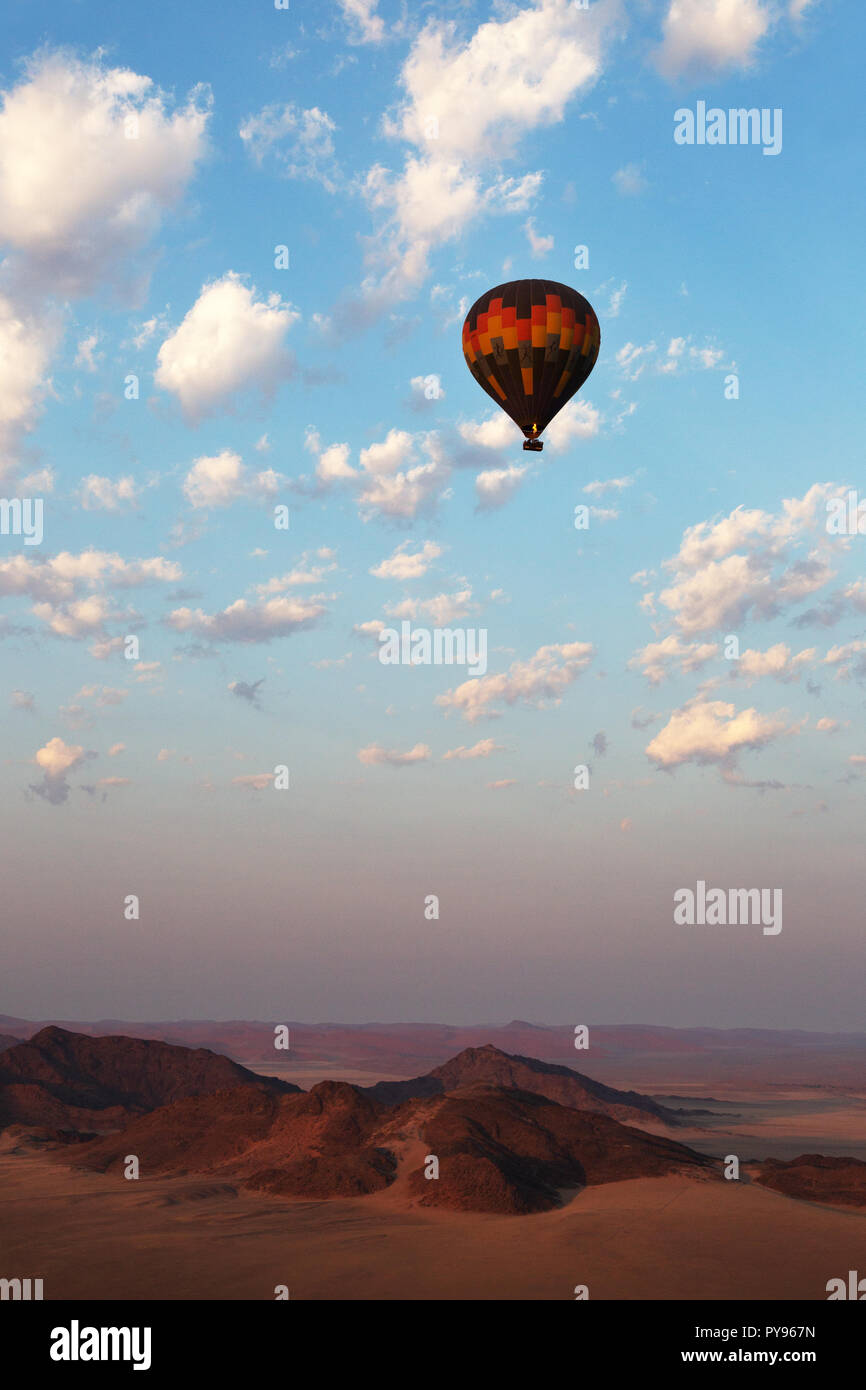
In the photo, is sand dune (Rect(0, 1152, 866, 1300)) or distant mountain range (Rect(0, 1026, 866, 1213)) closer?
sand dune (Rect(0, 1152, 866, 1300))

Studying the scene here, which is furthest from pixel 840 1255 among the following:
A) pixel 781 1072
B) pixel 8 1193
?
pixel 781 1072

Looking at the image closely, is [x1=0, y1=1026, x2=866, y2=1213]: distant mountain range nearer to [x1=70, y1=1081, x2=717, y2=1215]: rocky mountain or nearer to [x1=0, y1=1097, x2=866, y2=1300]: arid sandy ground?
[x1=70, y1=1081, x2=717, y2=1215]: rocky mountain

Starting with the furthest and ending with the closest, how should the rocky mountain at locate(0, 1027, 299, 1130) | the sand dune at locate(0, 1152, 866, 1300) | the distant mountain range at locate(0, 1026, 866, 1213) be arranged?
the rocky mountain at locate(0, 1027, 299, 1130), the distant mountain range at locate(0, 1026, 866, 1213), the sand dune at locate(0, 1152, 866, 1300)

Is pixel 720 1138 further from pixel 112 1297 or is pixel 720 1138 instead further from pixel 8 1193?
pixel 112 1297

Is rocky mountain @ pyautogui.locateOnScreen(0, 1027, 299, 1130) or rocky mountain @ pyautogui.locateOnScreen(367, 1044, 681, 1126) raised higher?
rocky mountain @ pyautogui.locateOnScreen(0, 1027, 299, 1130)

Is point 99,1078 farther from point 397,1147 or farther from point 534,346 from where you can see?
point 534,346

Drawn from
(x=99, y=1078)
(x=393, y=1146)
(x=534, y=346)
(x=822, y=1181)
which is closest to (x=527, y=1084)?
(x=99, y=1078)

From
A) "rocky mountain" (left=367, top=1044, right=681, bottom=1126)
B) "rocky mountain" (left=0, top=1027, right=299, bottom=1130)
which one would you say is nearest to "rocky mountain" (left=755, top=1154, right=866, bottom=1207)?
"rocky mountain" (left=367, top=1044, right=681, bottom=1126)
